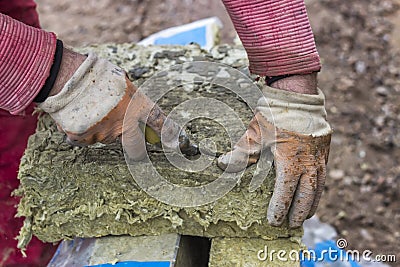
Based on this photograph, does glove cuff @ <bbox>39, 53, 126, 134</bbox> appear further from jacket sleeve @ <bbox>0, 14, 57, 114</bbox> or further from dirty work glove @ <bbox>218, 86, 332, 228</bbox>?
dirty work glove @ <bbox>218, 86, 332, 228</bbox>

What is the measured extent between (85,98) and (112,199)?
1.28 ft

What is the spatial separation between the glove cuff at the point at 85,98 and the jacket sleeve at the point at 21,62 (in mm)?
61

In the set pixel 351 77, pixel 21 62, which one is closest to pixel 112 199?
pixel 21 62

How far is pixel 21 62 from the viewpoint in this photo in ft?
4.72

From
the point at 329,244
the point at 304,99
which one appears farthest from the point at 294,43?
the point at 329,244

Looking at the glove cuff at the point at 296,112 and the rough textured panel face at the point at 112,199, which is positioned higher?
the glove cuff at the point at 296,112

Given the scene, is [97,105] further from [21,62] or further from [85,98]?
[21,62]

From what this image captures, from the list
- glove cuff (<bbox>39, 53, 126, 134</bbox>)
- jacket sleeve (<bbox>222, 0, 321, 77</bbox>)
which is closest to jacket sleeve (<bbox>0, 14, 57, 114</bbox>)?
glove cuff (<bbox>39, 53, 126, 134</bbox>)

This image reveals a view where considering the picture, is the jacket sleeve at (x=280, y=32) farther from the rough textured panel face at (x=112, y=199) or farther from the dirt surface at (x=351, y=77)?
the dirt surface at (x=351, y=77)

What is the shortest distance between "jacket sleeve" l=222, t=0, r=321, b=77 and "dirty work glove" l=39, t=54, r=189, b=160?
14.8 inches

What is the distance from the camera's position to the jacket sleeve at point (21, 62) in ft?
4.68

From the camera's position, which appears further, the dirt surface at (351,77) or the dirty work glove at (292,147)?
the dirt surface at (351,77)

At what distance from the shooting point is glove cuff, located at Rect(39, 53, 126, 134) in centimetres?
147

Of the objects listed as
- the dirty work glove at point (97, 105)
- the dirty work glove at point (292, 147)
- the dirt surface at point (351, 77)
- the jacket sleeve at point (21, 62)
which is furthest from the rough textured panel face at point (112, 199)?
the dirt surface at point (351, 77)
